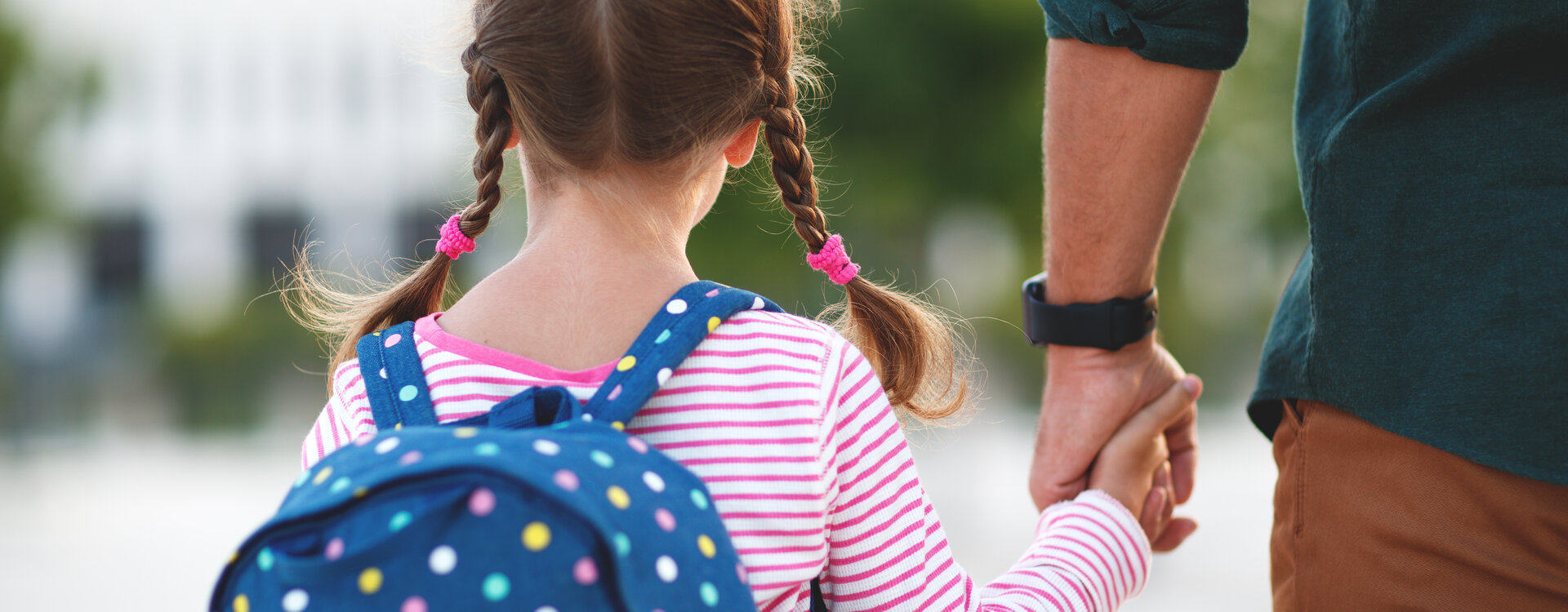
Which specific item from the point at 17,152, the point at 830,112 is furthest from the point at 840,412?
the point at 17,152

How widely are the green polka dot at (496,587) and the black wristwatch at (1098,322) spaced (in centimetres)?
132

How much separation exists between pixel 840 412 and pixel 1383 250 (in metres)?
0.78

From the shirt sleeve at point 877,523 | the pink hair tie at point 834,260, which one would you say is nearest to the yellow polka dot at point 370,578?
the shirt sleeve at point 877,523

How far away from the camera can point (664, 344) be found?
3.87 feet

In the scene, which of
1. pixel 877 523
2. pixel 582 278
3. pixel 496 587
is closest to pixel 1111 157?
pixel 877 523

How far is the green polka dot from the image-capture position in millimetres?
907

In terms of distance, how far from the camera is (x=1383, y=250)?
4.73 ft

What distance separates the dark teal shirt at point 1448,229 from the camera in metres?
1.30

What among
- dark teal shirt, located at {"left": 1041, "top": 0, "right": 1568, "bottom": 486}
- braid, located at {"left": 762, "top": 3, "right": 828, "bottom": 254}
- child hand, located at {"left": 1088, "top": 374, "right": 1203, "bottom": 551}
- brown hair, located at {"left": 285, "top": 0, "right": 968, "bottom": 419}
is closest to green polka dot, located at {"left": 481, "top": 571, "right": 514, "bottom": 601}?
brown hair, located at {"left": 285, "top": 0, "right": 968, "bottom": 419}

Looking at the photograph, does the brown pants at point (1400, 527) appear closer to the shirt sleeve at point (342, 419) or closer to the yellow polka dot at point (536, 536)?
the yellow polka dot at point (536, 536)

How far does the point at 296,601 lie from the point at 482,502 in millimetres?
184

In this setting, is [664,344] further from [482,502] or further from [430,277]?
[430,277]

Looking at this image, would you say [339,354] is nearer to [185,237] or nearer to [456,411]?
[456,411]

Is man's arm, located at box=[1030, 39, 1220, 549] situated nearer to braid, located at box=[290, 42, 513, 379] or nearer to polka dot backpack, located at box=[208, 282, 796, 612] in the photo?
braid, located at box=[290, 42, 513, 379]
